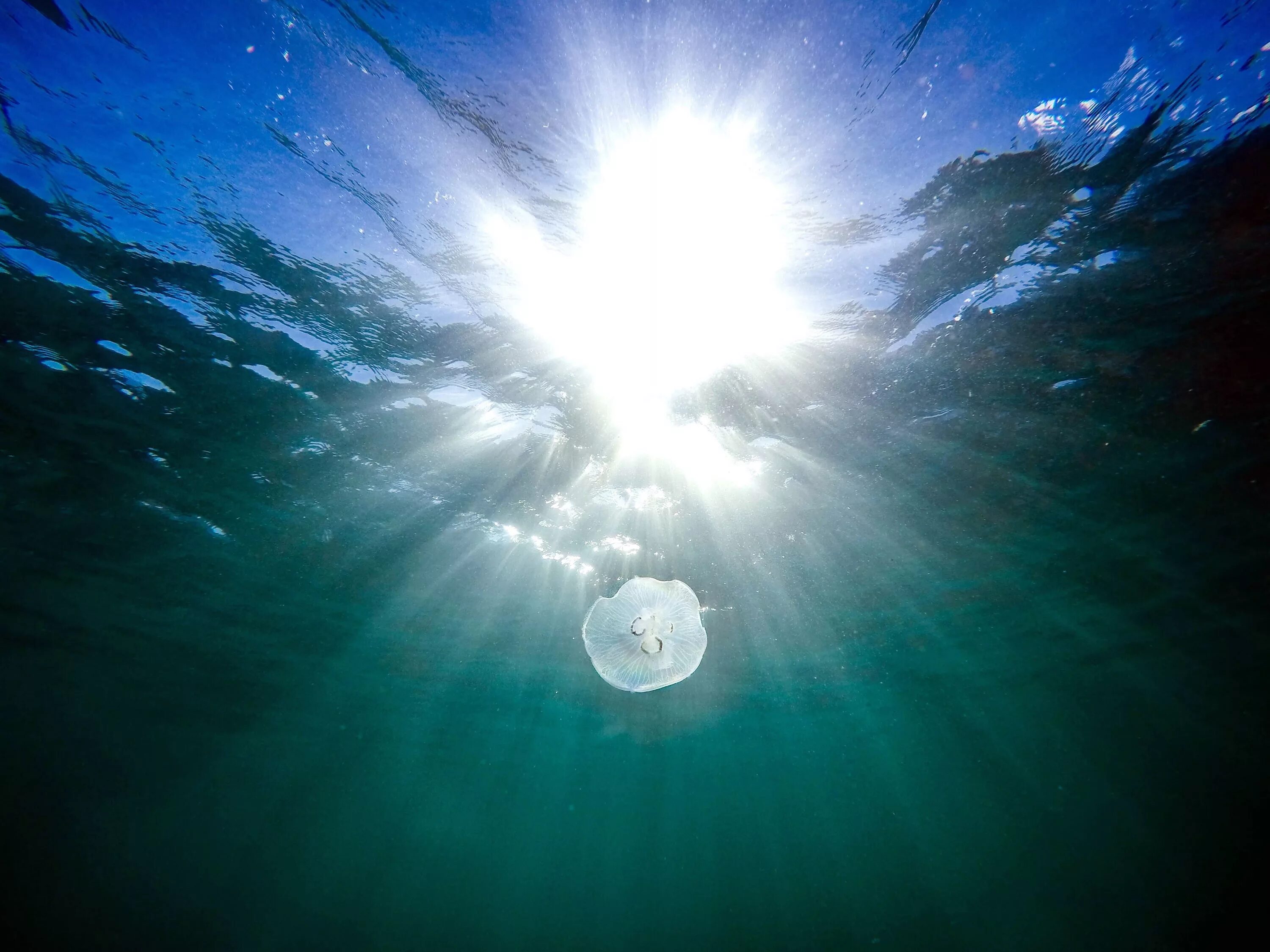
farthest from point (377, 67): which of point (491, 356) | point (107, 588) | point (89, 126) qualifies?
point (107, 588)

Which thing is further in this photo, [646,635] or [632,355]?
[632,355]

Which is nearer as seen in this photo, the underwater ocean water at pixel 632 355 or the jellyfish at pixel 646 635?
the underwater ocean water at pixel 632 355

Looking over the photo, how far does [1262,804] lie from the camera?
32188mm

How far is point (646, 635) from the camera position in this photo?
6.65 meters

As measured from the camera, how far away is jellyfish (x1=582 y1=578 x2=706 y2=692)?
22.1ft

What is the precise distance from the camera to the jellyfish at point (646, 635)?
22.1 feet

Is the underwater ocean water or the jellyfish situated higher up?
the underwater ocean water

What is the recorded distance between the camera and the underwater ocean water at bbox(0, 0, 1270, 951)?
16.7 feet

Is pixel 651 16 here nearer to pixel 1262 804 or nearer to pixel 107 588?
pixel 107 588

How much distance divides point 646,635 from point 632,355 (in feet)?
13.4

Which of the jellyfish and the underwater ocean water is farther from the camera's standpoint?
the jellyfish

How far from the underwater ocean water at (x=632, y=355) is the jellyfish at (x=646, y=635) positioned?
0.32 feet

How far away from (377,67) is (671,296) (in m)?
3.89

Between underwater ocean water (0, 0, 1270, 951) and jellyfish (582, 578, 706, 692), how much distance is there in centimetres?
10
